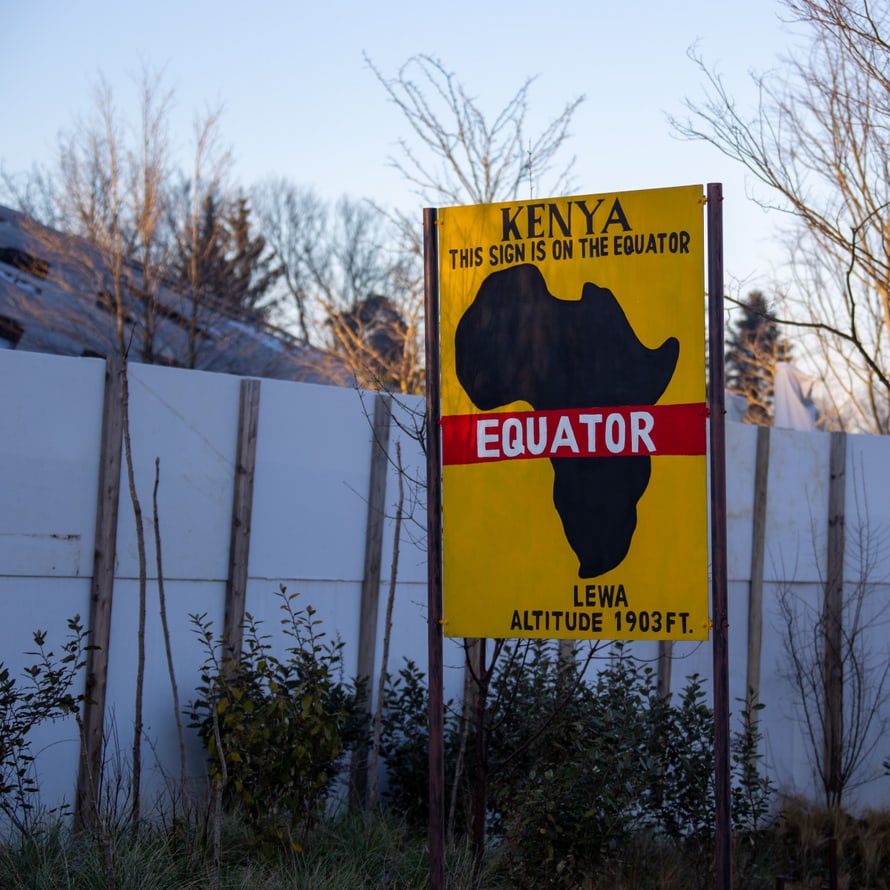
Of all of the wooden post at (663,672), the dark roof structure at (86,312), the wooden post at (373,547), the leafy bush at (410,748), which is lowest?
the leafy bush at (410,748)

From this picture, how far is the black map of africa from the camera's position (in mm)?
4141

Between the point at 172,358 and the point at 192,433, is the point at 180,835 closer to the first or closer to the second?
the point at 192,433

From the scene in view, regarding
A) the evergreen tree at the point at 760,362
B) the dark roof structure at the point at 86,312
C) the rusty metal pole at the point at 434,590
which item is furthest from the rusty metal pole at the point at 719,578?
the dark roof structure at the point at 86,312

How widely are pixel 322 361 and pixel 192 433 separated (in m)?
14.4

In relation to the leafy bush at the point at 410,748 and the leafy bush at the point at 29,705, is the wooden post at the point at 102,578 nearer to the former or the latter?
the leafy bush at the point at 29,705

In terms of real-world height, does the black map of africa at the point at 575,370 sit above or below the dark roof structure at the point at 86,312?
below

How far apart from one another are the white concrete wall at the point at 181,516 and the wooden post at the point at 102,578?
5cm

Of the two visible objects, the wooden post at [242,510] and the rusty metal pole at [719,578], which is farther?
the wooden post at [242,510]

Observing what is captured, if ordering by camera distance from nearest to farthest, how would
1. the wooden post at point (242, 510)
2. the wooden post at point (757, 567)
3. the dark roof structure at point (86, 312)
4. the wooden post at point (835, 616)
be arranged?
the wooden post at point (242, 510), the wooden post at point (757, 567), the wooden post at point (835, 616), the dark roof structure at point (86, 312)

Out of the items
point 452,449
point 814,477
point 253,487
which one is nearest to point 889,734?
point 814,477

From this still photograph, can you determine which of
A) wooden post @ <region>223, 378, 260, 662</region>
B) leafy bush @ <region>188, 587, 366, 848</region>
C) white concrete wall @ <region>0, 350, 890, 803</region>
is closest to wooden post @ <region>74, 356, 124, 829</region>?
white concrete wall @ <region>0, 350, 890, 803</region>

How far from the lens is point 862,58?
849 cm

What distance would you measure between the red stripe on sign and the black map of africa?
0.11 feet

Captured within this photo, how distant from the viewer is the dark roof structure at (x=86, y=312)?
17609 millimetres
